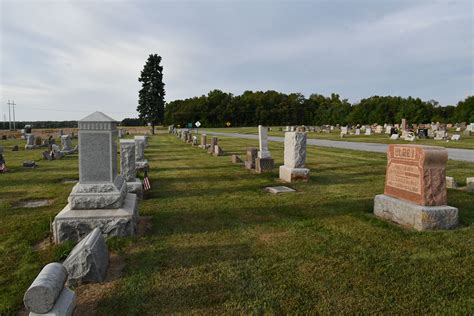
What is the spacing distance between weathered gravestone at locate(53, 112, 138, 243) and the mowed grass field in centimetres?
35

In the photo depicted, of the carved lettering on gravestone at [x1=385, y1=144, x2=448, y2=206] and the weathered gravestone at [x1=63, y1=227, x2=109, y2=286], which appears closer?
the weathered gravestone at [x1=63, y1=227, x2=109, y2=286]

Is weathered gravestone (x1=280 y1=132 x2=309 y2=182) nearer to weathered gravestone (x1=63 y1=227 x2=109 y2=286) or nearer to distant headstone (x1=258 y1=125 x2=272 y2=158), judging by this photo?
distant headstone (x1=258 y1=125 x2=272 y2=158)

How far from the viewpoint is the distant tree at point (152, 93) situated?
191 feet

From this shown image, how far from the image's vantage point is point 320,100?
102 meters

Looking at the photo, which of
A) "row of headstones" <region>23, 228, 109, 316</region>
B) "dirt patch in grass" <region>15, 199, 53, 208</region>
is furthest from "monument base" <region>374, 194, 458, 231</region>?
"dirt patch in grass" <region>15, 199, 53, 208</region>

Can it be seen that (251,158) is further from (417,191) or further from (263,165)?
(417,191)

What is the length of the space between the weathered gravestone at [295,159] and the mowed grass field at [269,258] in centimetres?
189

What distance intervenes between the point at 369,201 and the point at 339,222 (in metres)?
1.99

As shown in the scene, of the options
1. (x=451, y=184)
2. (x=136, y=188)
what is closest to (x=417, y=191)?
(x=451, y=184)

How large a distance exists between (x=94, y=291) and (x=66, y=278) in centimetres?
50

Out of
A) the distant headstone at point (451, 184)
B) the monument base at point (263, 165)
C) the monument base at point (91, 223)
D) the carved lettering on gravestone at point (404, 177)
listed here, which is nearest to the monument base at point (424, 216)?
the carved lettering on gravestone at point (404, 177)

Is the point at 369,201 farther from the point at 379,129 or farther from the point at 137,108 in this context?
the point at 137,108

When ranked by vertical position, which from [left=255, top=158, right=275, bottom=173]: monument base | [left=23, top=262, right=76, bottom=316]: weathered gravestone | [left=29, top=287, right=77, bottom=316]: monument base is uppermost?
[left=255, top=158, right=275, bottom=173]: monument base

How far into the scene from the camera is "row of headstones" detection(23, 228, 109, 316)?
299 cm
